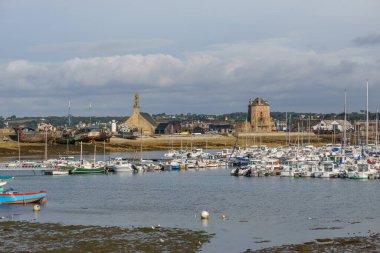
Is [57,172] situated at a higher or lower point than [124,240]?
higher

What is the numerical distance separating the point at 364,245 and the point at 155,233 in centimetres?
993

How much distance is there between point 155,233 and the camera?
35.6 metres

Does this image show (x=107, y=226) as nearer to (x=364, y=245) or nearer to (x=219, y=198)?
(x=364, y=245)

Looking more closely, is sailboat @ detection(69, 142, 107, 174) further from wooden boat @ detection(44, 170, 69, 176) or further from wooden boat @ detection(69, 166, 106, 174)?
wooden boat @ detection(44, 170, 69, 176)

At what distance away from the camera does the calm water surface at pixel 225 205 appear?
122 feet

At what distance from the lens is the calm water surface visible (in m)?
37.1

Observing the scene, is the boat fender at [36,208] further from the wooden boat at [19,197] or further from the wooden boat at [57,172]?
the wooden boat at [57,172]

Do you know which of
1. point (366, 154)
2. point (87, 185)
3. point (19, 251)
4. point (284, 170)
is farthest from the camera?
point (366, 154)

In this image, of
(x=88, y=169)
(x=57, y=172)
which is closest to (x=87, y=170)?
(x=88, y=169)

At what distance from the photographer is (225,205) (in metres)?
49.1

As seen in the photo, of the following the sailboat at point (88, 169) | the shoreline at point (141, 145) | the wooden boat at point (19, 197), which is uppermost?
the shoreline at point (141, 145)

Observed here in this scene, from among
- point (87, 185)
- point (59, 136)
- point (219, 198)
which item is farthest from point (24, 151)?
point (219, 198)

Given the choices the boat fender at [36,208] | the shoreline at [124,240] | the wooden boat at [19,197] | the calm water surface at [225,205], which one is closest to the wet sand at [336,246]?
the shoreline at [124,240]

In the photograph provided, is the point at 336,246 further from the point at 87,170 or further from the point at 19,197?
the point at 87,170
